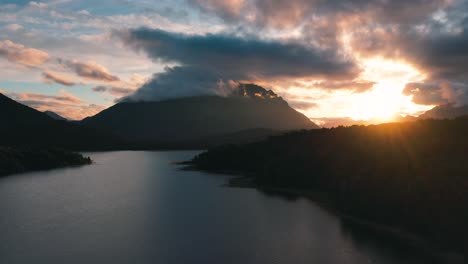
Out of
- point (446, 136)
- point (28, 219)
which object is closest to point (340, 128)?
point (446, 136)

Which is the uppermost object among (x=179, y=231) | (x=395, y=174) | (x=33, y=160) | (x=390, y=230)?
(x=395, y=174)

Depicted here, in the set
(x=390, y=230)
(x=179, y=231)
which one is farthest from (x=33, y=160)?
(x=390, y=230)

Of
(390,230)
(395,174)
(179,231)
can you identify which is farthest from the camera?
(395,174)

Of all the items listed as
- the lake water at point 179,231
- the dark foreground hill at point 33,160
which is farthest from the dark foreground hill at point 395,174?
the dark foreground hill at point 33,160

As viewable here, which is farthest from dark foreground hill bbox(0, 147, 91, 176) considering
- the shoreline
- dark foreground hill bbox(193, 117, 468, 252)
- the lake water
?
the shoreline

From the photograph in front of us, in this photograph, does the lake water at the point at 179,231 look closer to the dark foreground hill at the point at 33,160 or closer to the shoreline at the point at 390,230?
the shoreline at the point at 390,230

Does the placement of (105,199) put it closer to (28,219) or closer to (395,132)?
(28,219)

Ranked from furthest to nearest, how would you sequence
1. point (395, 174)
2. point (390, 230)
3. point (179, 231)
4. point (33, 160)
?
1. point (33, 160)
2. point (395, 174)
3. point (390, 230)
4. point (179, 231)

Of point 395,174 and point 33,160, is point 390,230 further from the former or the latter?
point 33,160
